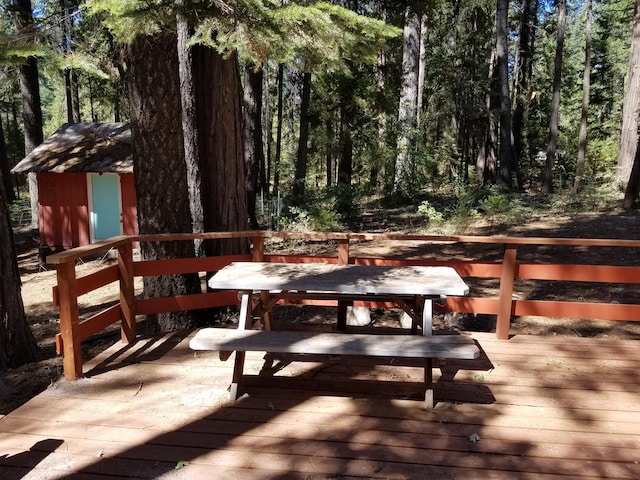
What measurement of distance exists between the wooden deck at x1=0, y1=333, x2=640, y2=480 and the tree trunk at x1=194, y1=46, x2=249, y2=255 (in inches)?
89.9

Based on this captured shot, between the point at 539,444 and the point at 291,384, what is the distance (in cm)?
173

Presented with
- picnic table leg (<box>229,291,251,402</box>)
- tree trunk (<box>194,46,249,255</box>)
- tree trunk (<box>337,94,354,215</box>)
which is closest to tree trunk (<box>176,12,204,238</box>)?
tree trunk (<box>194,46,249,255</box>)

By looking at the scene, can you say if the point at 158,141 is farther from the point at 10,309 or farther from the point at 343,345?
the point at 343,345

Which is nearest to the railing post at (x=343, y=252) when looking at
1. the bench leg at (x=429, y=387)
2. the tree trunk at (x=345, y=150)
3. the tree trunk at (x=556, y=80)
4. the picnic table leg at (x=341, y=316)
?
the picnic table leg at (x=341, y=316)

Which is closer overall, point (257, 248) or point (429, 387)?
point (429, 387)

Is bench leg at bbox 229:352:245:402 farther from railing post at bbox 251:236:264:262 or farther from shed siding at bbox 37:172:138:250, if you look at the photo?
shed siding at bbox 37:172:138:250

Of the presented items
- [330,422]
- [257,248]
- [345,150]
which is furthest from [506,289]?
[345,150]

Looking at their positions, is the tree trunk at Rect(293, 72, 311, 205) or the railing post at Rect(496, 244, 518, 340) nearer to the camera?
the railing post at Rect(496, 244, 518, 340)

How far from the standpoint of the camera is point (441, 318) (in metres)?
6.75

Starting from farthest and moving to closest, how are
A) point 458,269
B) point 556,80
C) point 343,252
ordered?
point 556,80 → point 343,252 → point 458,269

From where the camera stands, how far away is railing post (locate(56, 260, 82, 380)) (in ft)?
11.7

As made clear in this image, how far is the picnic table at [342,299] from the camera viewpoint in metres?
3.08

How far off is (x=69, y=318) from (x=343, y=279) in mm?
2182

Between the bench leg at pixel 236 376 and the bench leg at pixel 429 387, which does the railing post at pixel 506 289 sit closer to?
the bench leg at pixel 429 387
